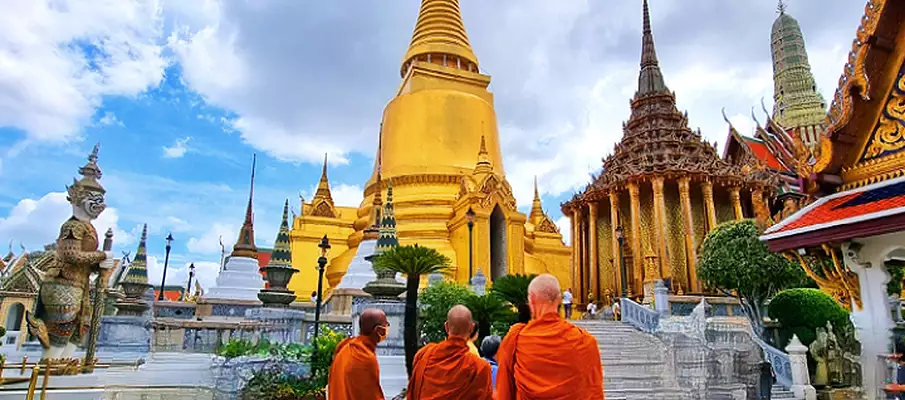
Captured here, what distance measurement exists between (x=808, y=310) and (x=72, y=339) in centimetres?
1122

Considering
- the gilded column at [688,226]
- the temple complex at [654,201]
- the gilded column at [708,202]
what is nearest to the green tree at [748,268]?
the temple complex at [654,201]

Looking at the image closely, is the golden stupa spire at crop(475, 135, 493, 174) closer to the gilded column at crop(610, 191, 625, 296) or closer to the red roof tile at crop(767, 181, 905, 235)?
the gilded column at crop(610, 191, 625, 296)

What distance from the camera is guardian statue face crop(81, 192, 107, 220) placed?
23.9 ft

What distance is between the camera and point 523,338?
2.62 meters

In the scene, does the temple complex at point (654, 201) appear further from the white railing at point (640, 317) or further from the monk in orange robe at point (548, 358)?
the monk in orange robe at point (548, 358)

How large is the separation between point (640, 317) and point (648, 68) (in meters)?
15.1

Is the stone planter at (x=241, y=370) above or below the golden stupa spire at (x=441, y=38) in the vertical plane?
below

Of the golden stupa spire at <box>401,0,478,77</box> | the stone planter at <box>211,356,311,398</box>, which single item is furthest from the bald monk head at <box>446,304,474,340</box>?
the golden stupa spire at <box>401,0,478,77</box>

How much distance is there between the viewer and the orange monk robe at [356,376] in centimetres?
323

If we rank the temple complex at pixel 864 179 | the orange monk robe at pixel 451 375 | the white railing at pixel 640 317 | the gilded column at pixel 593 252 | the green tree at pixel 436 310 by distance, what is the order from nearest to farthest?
the orange monk robe at pixel 451 375
the temple complex at pixel 864 179
the green tree at pixel 436 310
the white railing at pixel 640 317
the gilded column at pixel 593 252

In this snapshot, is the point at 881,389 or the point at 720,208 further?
the point at 720,208

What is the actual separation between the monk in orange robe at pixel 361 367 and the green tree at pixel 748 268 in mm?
10647

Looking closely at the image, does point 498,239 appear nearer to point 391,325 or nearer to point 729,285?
point 729,285

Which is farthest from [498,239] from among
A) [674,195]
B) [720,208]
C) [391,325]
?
[391,325]
